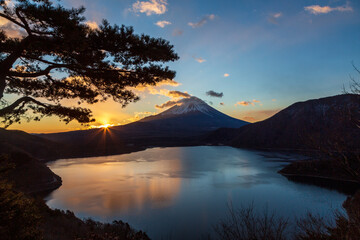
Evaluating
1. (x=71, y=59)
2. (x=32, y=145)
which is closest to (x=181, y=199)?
(x=71, y=59)

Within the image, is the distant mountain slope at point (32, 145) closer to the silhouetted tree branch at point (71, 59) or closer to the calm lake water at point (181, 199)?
the calm lake water at point (181, 199)

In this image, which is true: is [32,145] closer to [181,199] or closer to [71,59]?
[181,199]

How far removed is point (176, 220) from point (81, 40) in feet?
74.6

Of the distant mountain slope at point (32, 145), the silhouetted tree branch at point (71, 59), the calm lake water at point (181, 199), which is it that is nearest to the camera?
the silhouetted tree branch at point (71, 59)

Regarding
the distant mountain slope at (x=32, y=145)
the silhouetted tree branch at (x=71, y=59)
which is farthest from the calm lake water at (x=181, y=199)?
the distant mountain slope at (x=32, y=145)

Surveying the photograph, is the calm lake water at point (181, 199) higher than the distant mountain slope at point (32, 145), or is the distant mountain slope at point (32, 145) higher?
the distant mountain slope at point (32, 145)

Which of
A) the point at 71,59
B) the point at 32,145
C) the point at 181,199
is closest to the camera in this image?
the point at 71,59

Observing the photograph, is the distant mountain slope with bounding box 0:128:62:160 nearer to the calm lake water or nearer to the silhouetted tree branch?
the calm lake water

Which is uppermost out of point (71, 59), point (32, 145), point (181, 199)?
point (71, 59)

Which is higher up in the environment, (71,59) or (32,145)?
(71,59)

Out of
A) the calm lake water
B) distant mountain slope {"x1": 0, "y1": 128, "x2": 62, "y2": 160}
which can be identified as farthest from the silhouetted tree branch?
distant mountain slope {"x1": 0, "y1": 128, "x2": 62, "y2": 160}

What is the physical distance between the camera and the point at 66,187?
41656mm

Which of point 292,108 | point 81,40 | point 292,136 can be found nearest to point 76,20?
point 81,40

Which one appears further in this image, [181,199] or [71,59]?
[181,199]
